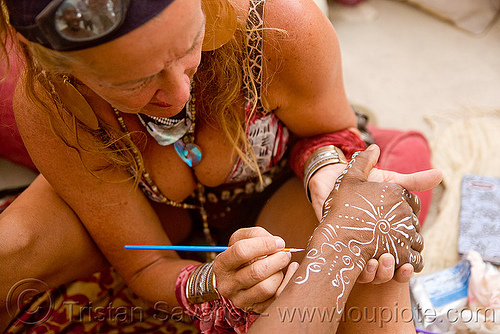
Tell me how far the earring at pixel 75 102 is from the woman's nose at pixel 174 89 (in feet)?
0.66

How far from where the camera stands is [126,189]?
118 cm

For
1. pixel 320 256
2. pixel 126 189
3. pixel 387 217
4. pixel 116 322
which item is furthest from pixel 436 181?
pixel 116 322

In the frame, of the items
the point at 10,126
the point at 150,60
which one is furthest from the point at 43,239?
the point at 150,60

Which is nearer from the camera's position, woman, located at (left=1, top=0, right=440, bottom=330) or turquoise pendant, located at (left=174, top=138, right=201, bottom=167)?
woman, located at (left=1, top=0, right=440, bottom=330)

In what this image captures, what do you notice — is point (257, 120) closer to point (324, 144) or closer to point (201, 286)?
point (324, 144)

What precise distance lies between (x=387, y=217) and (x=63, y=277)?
0.86m

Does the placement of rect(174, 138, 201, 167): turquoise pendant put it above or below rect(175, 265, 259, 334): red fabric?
above

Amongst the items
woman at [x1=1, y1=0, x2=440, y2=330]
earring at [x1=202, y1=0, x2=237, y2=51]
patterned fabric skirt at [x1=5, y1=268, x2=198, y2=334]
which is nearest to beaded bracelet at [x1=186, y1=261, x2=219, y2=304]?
woman at [x1=1, y1=0, x2=440, y2=330]

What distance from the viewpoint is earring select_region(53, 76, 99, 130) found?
36.6 inches

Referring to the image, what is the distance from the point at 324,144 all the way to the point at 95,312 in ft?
2.52

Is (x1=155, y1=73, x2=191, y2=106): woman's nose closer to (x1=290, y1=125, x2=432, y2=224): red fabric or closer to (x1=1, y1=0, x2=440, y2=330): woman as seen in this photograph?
(x1=1, y1=0, x2=440, y2=330): woman

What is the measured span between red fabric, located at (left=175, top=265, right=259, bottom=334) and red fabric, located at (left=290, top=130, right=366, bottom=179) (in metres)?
0.39

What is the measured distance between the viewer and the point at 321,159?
118cm

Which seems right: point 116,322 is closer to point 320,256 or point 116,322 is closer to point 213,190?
point 213,190
